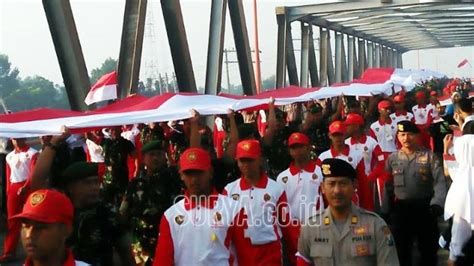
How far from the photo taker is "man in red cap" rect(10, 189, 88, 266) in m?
2.73

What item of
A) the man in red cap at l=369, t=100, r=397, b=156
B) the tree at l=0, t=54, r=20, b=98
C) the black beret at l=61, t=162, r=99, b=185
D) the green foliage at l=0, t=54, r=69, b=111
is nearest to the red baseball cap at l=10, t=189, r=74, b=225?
the black beret at l=61, t=162, r=99, b=185

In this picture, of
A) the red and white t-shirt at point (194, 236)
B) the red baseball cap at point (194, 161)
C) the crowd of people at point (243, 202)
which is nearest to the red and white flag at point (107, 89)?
the crowd of people at point (243, 202)

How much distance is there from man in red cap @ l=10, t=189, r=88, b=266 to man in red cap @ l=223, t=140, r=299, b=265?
2.02 m

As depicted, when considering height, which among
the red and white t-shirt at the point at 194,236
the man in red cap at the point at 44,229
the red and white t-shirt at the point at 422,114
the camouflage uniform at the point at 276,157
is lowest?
the red and white t-shirt at the point at 422,114

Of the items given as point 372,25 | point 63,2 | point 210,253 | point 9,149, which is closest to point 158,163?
point 210,253

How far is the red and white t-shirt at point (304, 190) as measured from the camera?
5.71 meters

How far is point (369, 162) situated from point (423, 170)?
130 centimetres

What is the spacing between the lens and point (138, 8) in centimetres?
1242

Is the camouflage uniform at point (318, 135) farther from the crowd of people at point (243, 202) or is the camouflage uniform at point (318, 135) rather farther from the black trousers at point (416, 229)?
the black trousers at point (416, 229)

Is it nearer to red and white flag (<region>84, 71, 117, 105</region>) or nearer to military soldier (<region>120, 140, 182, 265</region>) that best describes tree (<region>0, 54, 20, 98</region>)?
red and white flag (<region>84, 71, 117, 105</region>)

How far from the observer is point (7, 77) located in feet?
213

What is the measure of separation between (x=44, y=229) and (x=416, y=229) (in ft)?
13.7

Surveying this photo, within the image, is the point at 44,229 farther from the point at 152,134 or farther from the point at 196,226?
the point at 152,134

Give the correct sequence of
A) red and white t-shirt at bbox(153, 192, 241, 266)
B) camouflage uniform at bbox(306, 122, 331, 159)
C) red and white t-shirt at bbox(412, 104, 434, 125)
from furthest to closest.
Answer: red and white t-shirt at bbox(412, 104, 434, 125), camouflage uniform at bbox(306, 122, 331, 159), red and white t-shirt at bbox(153, 192, 241, 266)
